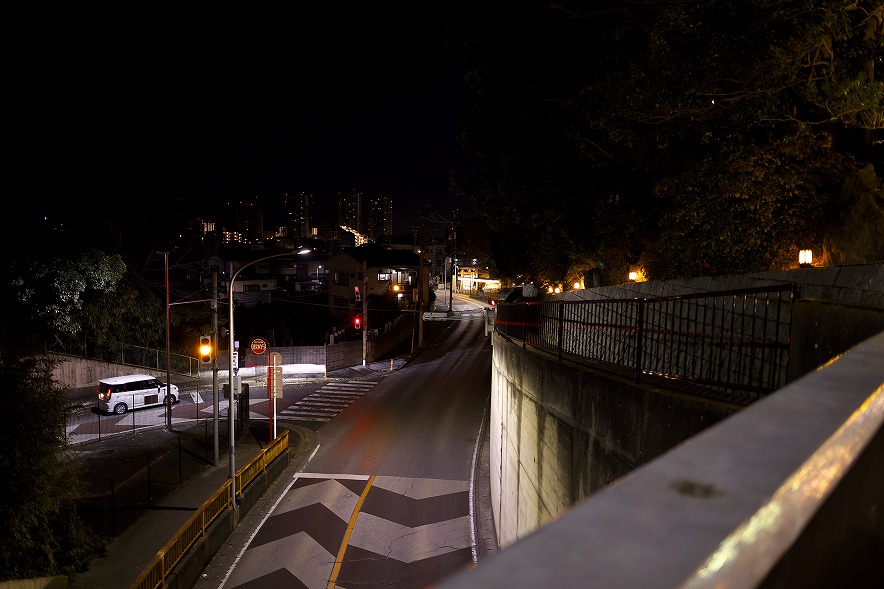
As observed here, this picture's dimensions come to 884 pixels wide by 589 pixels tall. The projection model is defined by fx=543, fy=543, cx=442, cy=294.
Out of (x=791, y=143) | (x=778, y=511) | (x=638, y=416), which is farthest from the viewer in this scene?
(x=791, y=143)

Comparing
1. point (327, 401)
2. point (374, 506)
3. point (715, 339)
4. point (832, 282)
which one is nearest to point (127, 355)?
point (327, 401)

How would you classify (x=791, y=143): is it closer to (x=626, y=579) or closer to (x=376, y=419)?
(x=626, y=579)

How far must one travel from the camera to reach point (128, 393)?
29.0 m

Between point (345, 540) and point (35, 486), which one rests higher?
point (35, 486)

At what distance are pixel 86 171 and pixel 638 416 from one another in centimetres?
3440

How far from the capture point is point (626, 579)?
0.79 m

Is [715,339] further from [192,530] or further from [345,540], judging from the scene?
[192,530]

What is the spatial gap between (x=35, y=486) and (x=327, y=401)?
65.2 ft

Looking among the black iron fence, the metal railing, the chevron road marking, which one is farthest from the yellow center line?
the metal railing

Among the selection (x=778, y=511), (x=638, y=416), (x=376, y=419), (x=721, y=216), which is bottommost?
(x=376, y=419)

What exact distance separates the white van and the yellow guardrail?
12.0 m

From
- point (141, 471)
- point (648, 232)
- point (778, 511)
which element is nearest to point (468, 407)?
point (648, 232)

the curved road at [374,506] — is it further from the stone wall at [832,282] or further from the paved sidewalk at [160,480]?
the stone wall at [832,282]

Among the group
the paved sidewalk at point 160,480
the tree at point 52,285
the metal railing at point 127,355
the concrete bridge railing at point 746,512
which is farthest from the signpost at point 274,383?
the concrete bridge railing at point 746,512
